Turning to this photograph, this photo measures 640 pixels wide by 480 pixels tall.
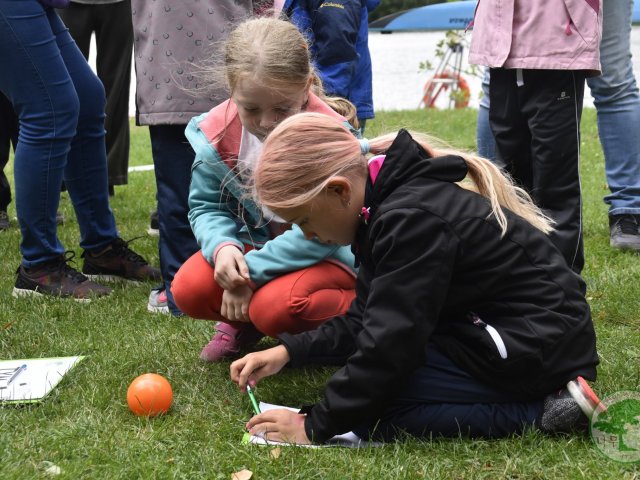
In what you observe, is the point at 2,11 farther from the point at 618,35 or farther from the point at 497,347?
the point at 618,35

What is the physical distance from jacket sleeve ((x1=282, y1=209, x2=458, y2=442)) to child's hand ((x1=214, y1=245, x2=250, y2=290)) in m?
0.57

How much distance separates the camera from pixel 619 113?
4.07 metres

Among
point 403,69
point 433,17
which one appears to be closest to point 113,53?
point 433,17

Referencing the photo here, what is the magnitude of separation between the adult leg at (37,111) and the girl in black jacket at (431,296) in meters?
1.51

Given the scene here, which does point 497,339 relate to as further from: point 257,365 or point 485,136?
point 485,136

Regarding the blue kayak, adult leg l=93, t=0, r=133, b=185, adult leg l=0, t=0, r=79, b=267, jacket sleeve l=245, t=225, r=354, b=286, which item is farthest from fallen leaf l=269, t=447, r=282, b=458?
the blue kayak

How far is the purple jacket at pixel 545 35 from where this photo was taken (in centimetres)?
338

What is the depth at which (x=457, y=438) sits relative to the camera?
2.25 meters

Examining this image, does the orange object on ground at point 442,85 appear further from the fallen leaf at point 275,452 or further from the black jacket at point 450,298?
the fallen leaf at point 275,452

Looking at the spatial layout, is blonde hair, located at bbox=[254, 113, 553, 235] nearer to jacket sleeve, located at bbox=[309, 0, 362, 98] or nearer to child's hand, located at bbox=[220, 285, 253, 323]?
child's hand, located at bbox=[220, 285, 253, 323]

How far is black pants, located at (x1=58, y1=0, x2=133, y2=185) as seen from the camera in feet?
16.9

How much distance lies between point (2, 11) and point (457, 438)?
2.23 metres

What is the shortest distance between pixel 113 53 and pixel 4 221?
122cm

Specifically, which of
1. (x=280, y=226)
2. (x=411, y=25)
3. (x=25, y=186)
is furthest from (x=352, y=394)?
(x=411, y=25)
